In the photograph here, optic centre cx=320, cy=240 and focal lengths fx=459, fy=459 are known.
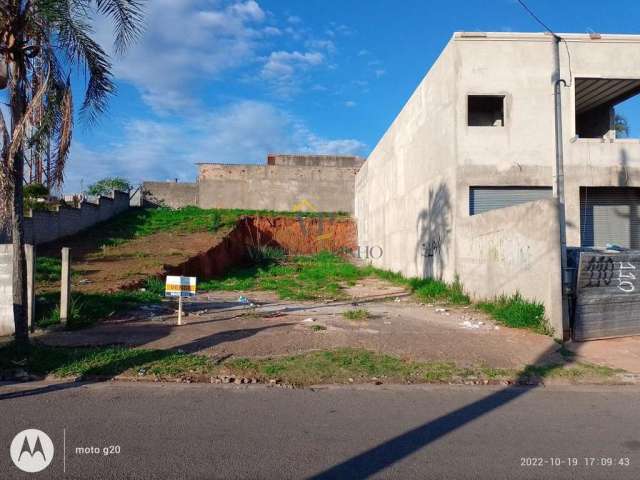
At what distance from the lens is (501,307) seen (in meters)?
9.65

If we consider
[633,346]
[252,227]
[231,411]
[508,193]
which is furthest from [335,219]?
[231,411]

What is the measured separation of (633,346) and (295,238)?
82.1 feet

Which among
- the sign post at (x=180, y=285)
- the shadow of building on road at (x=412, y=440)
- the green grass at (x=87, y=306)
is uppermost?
the sign post at (x=180, y=285)

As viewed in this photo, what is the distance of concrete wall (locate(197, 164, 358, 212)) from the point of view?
3412 cm

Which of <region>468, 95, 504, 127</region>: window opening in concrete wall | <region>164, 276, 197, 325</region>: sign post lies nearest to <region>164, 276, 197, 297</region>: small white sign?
<region>164, 276, 197, 325</region>: sign post

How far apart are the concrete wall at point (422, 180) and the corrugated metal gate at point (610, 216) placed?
4065 millimetres

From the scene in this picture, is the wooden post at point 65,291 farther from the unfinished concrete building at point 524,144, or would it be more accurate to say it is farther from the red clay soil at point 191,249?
the unfinished concrete building at point 524,144

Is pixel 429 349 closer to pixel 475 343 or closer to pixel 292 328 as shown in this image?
pixel 475 343

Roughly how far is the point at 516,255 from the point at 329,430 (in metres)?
6.57

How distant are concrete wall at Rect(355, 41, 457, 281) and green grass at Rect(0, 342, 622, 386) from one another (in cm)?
683

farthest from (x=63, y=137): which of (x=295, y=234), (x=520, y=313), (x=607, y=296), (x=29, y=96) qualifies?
(x=295, y=234)

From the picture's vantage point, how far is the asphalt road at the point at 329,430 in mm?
3629

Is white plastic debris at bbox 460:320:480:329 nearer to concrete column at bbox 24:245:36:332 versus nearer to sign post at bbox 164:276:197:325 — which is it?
sign post at bbox 164:276:197:325

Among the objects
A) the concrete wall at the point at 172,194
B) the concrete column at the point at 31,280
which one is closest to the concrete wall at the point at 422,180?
the concrete column at the point at 31,280
